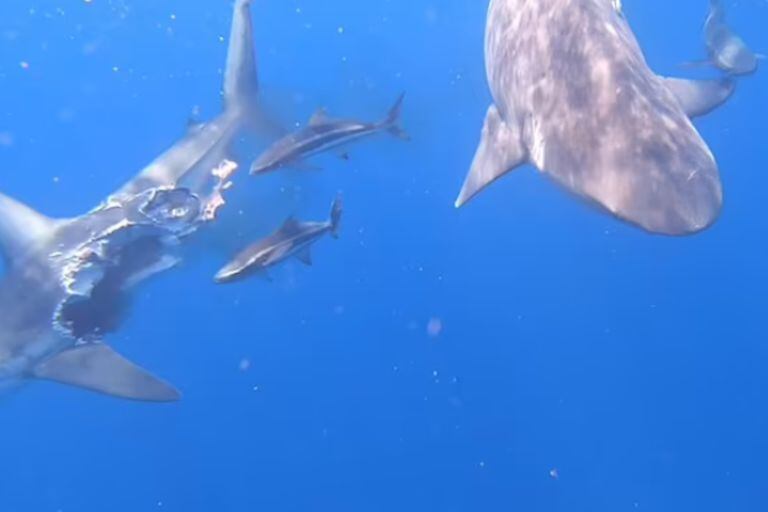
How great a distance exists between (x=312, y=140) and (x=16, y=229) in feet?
10.7

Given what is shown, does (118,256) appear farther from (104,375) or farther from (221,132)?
(221,132)

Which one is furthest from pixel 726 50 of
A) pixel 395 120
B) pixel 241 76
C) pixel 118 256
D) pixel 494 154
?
pixel 118 256

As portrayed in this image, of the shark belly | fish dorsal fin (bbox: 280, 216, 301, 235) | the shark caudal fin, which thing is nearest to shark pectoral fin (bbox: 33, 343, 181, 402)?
fish dorsal fin (bbox: 280, 216, 301, 235)

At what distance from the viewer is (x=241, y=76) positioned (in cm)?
1004

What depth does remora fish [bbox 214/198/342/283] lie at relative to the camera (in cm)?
681

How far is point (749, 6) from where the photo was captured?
2200 centimetres

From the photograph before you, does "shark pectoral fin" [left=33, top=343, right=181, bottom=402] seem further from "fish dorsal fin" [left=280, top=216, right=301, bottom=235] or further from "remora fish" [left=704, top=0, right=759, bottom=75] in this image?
"remora fish" [left=704, top=0, right=759, bottom=75]

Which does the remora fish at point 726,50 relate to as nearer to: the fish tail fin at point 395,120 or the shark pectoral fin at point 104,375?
the fish tail fin at point 395,120

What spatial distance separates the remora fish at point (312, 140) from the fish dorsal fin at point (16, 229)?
2527 mm

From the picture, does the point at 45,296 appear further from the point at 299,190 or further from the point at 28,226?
the point at 299,190

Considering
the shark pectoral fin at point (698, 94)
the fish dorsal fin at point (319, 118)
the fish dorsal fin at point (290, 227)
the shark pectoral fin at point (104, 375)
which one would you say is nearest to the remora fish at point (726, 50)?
the shark pectoral fin at point (698, 94)

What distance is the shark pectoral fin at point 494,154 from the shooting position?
16.8 ft

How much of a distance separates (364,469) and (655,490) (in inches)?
208

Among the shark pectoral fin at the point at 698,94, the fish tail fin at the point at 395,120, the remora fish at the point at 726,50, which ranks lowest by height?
the remora fish at the point at 726,50
